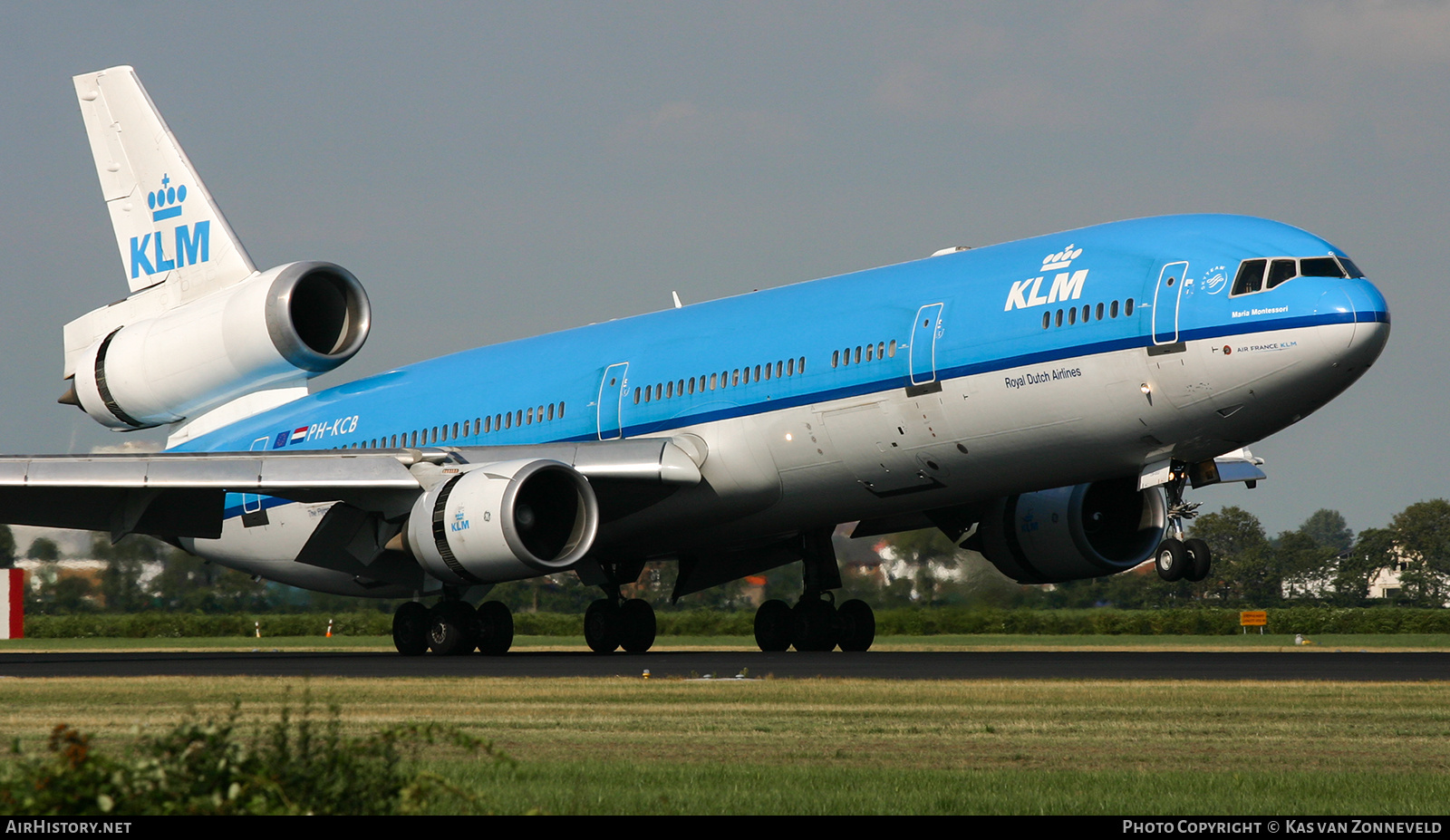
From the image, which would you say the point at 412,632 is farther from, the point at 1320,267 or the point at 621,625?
the point at 1320,267

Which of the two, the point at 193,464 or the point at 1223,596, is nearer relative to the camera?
the point at 193,464

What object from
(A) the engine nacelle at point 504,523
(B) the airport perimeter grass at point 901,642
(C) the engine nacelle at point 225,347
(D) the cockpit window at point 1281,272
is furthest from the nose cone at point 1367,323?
(C) the engine nacelle at point 225,347

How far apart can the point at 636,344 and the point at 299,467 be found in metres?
5.75

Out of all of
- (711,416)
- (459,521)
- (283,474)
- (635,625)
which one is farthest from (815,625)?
(283,474)

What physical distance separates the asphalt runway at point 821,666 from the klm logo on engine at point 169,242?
315 inches

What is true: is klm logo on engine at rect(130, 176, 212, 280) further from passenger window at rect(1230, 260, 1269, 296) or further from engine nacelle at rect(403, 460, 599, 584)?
passenger window at rect(1230, 260, 1269, 296)

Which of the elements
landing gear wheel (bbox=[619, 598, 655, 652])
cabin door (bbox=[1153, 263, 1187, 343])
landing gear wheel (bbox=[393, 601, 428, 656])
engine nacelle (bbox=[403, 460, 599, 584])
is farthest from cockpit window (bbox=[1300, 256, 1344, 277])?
landing gear wheel (bbox=[393, 601, 428, 656])

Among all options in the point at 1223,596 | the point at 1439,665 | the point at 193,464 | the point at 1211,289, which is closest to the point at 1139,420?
the point at 1211,289

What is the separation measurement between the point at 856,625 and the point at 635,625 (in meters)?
3.65

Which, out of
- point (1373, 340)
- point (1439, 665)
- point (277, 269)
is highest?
point (277, 269)

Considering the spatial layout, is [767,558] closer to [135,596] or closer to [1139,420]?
[1139,420]

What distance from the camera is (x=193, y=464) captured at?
74.6ft

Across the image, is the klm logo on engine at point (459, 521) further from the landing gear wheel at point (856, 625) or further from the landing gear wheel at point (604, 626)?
the landing gear wheel at point (856, 625)

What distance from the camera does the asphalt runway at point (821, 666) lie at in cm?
1891
